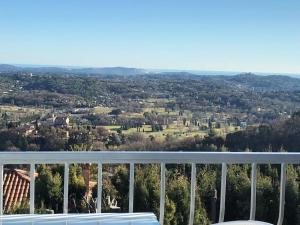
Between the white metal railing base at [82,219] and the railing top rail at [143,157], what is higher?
the railing top rail at [143,157]

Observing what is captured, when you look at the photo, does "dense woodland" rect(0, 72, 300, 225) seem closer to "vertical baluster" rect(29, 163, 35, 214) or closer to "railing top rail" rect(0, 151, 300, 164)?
"railing top rail" rect(0, 151, 300, 164)

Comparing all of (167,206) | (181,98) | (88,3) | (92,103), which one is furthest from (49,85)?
(167,206)

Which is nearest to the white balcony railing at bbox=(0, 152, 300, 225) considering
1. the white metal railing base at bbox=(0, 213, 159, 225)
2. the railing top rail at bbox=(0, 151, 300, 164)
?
the railing top rail at bbox=(0, 151, 300, 164)

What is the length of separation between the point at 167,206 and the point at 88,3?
14390 millimetres

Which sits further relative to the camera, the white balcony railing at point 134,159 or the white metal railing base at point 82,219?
the white balcony railing at point 134,159

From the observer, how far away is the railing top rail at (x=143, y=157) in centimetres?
254

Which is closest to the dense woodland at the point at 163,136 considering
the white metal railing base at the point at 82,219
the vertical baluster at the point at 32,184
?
the vertical baluster at the point at 32,184

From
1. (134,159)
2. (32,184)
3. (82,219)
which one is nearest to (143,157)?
(134,159)

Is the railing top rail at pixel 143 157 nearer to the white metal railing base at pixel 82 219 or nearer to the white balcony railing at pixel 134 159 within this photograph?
the white balcony railing at pixel 134 159

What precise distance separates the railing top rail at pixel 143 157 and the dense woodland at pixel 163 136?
1351 millimetres

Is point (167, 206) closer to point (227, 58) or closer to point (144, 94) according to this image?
point (144, 94)

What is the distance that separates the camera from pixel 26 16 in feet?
81.1

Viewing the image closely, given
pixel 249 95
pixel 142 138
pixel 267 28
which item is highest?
pixel 267 28

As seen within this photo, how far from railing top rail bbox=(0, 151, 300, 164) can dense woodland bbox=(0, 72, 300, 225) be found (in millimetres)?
1351
